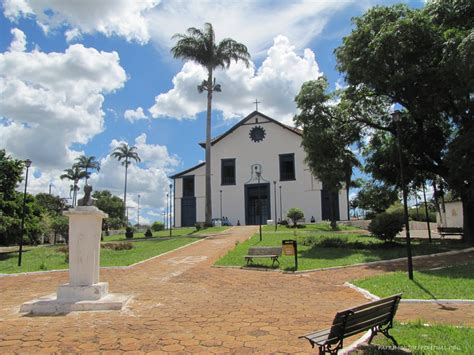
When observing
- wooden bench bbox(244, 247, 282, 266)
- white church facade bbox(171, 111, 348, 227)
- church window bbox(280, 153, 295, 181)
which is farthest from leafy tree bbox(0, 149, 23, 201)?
church window bbox(280, 153, 295, 181)

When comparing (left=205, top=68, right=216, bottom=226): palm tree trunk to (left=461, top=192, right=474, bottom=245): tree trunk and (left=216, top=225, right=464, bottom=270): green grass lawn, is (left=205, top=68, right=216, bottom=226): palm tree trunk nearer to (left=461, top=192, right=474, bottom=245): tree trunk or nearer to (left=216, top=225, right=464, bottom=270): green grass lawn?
(left=216, top=225, right=464, bottom=270): green grass lawn

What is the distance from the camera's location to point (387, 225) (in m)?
18.3

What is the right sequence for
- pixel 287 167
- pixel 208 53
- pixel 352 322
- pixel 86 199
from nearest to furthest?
pixel 352 322 → pixel 86 199 → pixel 208 53 → pixel 287 167

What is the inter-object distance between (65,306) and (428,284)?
7898 millimetres

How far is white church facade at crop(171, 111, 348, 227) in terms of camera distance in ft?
160

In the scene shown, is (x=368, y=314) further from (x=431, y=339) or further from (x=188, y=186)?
(x=188, y=186)

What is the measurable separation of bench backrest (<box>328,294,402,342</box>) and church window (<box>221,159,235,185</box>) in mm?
46197

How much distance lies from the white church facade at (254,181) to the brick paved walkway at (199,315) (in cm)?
3604

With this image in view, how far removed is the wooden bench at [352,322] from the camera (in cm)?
452

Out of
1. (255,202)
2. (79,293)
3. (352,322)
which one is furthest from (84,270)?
(255,202)

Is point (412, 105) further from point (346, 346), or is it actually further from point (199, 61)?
point (199, 61)

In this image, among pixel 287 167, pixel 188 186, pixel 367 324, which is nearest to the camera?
pixel 367 324

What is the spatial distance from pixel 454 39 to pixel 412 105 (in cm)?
320

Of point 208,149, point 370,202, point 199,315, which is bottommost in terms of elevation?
point 199,315
